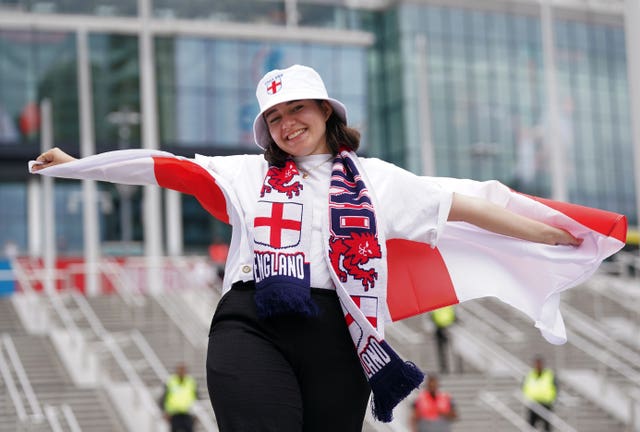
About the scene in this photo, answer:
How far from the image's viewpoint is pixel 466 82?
5866 cm

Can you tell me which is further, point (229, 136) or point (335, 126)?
point (229, 136)

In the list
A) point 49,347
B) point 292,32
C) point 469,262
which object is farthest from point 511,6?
point 469,262

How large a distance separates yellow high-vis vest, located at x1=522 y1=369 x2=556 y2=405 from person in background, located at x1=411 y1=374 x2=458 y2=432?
1361mm

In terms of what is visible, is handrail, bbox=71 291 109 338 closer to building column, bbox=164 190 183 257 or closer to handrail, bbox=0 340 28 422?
handrail, bbox=0 340 28 422

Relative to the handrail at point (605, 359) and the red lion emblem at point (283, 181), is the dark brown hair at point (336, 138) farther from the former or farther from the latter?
the handrail at point (605, 359)

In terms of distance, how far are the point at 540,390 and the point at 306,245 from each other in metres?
13.2

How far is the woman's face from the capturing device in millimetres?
3789

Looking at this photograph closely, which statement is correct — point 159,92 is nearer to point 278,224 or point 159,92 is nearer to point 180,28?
point 180,28

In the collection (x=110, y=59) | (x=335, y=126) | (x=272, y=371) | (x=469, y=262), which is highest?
(x=110, y=59)

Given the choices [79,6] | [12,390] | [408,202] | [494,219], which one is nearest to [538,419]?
[12,390]

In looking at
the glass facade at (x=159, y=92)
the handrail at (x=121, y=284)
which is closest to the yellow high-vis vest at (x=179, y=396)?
the handrail at (x=121, y=284)

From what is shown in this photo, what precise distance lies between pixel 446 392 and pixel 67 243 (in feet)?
115

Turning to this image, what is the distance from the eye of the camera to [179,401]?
1485cm

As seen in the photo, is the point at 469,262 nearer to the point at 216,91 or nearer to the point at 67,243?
the point at 216,91
